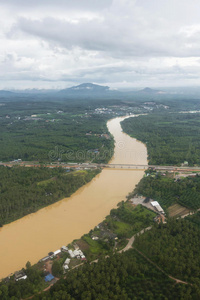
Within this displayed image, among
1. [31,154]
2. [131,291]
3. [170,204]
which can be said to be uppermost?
[31,154]

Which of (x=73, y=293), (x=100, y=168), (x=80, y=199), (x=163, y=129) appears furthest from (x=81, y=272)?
(x=163, y=129)

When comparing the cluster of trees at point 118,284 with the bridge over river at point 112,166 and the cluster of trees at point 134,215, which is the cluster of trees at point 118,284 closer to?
the cluster of trees at point 134,215

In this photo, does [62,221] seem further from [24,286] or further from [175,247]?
[175,247]

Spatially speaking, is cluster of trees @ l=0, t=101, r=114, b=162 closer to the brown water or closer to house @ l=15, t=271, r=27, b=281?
the brown water

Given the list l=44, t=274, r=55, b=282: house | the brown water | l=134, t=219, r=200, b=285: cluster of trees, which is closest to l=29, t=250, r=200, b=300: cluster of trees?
l=134, t=219, r=200, b=285: cluster of trees

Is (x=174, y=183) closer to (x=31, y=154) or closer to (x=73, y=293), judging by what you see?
(x=73, y=293)

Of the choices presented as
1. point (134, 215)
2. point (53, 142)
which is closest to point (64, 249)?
point (134, 215)
